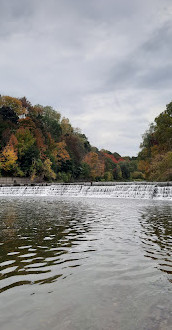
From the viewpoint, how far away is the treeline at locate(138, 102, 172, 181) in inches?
1507

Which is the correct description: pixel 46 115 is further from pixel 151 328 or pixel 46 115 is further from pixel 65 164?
pixel 151 328

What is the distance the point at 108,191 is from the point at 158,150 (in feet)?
71.8

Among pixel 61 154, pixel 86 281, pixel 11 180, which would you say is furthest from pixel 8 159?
→ pixel 86 281

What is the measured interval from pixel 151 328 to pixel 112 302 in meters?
0.70

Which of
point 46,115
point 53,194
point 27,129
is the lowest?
point 53,194

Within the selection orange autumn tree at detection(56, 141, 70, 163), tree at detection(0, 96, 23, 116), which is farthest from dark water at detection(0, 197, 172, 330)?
tree at detection(0, 96, 23, 116)

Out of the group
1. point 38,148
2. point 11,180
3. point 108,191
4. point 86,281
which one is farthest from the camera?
point 38,148

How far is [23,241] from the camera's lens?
670 cm

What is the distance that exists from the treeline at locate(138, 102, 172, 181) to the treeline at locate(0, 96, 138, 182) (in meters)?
18.1

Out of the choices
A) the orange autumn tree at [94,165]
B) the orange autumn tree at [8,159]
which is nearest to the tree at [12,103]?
the orange autumn tree at [8,159]

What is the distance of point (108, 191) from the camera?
3091cm

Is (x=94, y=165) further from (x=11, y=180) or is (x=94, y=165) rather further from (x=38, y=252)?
(x=38, y=252)

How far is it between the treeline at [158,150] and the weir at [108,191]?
703 centimetres

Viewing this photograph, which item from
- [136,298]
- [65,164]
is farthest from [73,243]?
[65,164]
